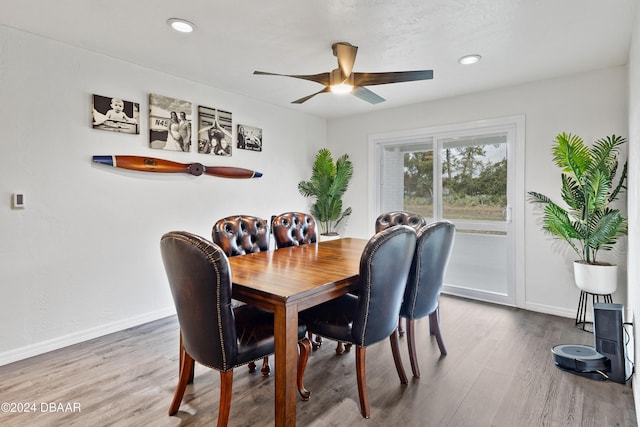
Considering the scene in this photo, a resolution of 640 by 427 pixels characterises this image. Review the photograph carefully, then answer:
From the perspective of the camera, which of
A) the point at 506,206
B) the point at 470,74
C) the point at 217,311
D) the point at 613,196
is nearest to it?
the point at 217,311

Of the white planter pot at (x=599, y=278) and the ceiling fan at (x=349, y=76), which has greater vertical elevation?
the ceiling fan at (x=349, y=76)

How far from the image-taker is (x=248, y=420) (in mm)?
1848

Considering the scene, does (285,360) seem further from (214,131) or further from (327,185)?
(327,185)

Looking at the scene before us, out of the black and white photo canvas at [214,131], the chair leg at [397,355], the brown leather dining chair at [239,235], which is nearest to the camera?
the chair leg at [397,355]

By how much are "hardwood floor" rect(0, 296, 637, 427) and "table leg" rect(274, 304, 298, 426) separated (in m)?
0.30

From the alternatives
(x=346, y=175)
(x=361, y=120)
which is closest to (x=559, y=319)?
(x=346, y=175)

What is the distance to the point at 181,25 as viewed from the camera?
7.86 feet

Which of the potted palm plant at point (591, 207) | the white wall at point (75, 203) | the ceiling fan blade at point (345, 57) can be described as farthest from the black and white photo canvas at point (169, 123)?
the potted palm plant at point (591, 207)

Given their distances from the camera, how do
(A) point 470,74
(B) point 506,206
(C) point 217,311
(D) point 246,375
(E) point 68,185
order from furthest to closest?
1. (B) point 506,206
2. (A) point 470,74
3. (E) point 68,185
4. (D) point 246,375
5. (C) point 217,311

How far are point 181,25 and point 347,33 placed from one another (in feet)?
3.84

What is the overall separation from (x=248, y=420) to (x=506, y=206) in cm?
334

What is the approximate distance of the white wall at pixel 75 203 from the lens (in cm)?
251

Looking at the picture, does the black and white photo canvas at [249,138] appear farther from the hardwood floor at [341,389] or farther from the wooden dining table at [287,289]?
the hardwood floor at [341,389]

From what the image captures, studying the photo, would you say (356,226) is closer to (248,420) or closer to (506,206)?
(506,206)
